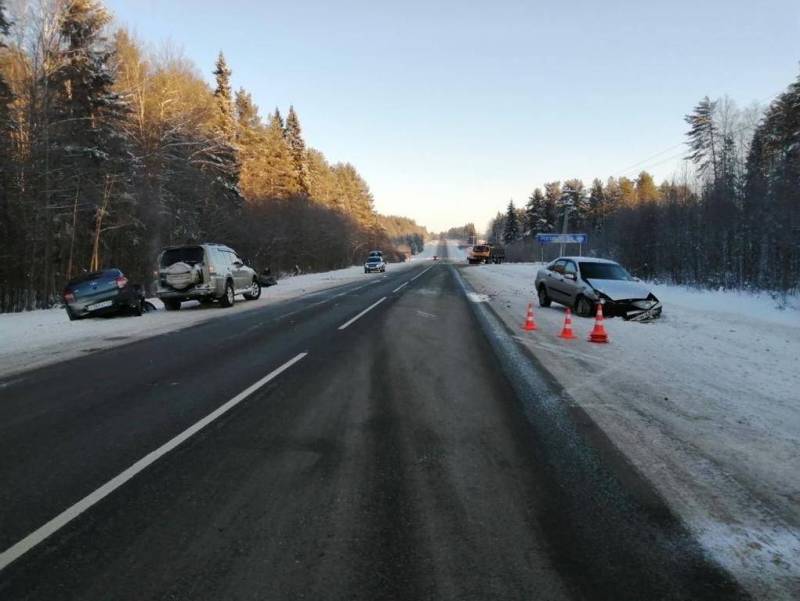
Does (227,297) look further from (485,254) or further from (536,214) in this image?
(536,214)

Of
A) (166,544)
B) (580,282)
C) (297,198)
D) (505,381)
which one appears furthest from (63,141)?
(297,198)

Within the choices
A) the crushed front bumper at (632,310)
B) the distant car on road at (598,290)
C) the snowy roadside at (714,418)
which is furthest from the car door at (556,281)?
the snowy roadside at (714,418)

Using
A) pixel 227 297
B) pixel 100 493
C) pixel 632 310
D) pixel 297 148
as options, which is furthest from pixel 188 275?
pixel 297 148

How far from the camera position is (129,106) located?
26.6m

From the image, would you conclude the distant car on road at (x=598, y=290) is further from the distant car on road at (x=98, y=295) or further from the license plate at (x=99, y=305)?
Answer: the license plate at (x=99, y=305)

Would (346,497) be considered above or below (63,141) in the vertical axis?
below

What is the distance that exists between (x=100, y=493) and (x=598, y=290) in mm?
13017

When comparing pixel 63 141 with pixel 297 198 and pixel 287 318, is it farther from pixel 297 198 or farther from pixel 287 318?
pixel 297 198

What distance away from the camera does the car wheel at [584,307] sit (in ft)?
47.9

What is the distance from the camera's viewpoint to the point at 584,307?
14914 millimetres

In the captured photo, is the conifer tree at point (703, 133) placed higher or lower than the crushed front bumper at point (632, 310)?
higher

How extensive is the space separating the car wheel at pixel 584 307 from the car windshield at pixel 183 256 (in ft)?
39.4

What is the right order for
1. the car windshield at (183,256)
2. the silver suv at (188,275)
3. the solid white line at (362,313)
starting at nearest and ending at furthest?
the solid white line at (362,313)
the silver suv at (188,275)
the car windshield at (183,256)

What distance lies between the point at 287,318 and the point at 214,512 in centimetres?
1146
